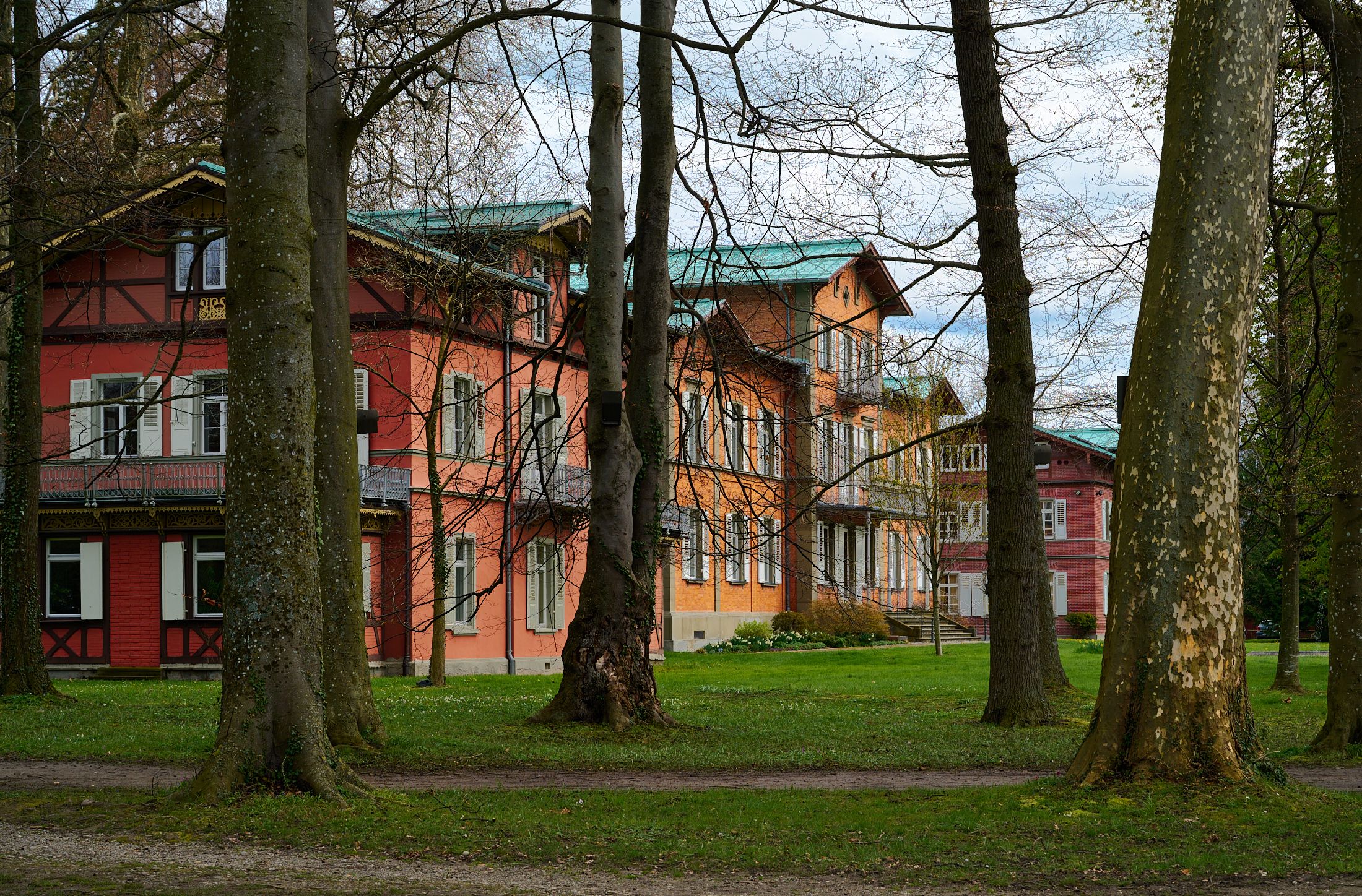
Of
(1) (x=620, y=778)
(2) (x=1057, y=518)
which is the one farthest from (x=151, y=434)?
(2) (x=1057, y=518)

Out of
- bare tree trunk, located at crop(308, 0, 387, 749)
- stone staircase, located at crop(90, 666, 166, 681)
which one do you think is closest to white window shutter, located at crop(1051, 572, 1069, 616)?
stone staircase, located at crop(90, 666, 166, 681)

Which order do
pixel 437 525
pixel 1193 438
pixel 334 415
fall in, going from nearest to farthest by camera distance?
1. pixel 1193 438
2. pixel 334 415
3. pixel 437 525

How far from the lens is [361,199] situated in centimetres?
2075

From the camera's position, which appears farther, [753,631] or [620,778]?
[753,631]

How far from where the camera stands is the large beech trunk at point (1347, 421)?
11578 mm

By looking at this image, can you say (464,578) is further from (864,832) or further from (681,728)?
(864,832)

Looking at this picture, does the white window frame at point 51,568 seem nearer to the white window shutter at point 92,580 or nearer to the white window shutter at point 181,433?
the white window shutter at point 92,580

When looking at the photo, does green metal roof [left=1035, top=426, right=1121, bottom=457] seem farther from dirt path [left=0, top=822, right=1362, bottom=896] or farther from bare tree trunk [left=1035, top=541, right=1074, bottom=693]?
dirt path [left=0, top=822, right=1362, bottom=896]

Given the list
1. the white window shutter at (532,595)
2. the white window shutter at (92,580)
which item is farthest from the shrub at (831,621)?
the white window shutter at (92,580)

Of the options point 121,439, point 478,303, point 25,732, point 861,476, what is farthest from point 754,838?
point 861,476

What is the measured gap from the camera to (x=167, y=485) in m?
28.5

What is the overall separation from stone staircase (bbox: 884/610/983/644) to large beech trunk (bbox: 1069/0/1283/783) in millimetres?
40921

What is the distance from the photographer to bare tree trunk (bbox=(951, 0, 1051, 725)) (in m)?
15.0

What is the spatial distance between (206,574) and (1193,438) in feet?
82.5
